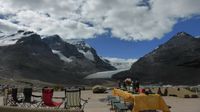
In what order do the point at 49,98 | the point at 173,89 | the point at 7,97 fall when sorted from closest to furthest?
the point at 49,98, the point at 7,97, the point at 173,89

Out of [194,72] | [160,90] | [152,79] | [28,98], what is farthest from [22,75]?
[28,98]

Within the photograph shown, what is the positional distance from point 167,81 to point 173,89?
152 meters

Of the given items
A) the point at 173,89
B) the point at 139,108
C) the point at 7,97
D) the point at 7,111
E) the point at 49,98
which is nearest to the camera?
the point at 7,111

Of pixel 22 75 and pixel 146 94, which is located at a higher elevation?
pixel 22 75

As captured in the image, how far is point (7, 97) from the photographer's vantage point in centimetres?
2055

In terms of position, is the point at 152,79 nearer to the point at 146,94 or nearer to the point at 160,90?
the point at 160,90

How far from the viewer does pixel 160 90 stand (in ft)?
130

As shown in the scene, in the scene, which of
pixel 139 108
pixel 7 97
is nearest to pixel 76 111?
pixel 139 108

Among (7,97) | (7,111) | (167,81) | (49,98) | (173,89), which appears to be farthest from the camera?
(167,81)

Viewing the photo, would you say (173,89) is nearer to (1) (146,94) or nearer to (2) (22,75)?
(1) (146,94)

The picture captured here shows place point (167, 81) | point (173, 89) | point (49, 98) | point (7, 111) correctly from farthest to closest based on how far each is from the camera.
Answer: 1. point (167, 81)
2. point (173, 89)
3. point (49, 98)
4. point (7, 111)

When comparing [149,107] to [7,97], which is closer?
[149,107]

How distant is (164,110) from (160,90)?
980 inches

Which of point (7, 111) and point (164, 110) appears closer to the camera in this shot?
point (7, 111)
